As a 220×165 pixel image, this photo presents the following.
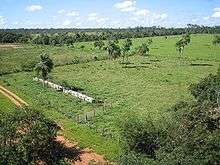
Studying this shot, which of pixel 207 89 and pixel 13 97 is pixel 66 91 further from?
pixel 207 89

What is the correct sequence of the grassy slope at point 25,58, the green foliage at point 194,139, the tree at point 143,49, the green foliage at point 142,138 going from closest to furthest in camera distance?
the green foliage at point 194,139 < the green foliage at point 142,138 < the grassy slope at point 25,58 < the tree at point 143,49

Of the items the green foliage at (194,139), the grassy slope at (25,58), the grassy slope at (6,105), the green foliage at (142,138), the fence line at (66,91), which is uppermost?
the green foliage at (194,139)

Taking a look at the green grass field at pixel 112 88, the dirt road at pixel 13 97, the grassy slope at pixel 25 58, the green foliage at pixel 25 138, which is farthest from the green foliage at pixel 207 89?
the grassy slope at pixel 25 58

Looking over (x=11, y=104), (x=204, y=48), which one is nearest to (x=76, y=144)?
(x=11, y=104)

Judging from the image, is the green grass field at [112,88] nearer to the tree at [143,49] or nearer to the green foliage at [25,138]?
the tree at [143,49]

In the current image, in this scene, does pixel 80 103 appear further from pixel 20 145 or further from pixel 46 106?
pixel 20 145

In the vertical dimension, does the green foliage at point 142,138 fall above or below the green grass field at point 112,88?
above
